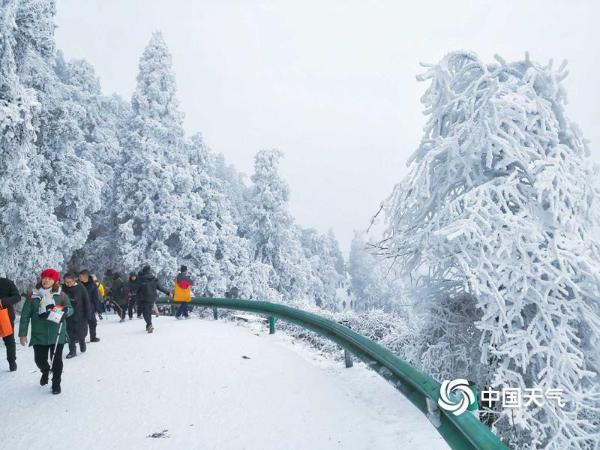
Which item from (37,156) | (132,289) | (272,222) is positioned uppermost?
(37,156)

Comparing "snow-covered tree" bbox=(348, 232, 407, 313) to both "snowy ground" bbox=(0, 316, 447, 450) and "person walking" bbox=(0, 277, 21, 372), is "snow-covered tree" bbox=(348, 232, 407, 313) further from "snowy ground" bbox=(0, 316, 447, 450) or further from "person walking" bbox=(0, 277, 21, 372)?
"person walking" bbox=(0, 277, 21, 372)

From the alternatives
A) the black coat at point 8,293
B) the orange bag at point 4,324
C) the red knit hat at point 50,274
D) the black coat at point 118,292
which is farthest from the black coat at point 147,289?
the red knit hat at point 50,274

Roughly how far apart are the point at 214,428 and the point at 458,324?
4.06 meters

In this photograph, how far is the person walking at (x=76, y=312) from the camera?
28.7ft

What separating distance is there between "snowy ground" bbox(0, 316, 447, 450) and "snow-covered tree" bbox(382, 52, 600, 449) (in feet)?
5.15

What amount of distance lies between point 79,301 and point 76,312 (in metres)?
0.29

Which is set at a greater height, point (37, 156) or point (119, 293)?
point (37, 156)

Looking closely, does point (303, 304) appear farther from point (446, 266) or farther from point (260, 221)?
point (260, 221)

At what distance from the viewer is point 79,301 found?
9.45 m

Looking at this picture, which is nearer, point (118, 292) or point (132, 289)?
point (118, 292)

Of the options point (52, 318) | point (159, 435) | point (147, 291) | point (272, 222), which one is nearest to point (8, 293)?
point (52, 318)

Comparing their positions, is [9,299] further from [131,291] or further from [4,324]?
[131,291]

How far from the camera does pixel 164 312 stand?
22.5 meters

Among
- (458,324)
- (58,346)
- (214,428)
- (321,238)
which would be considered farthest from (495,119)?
(321,238)
